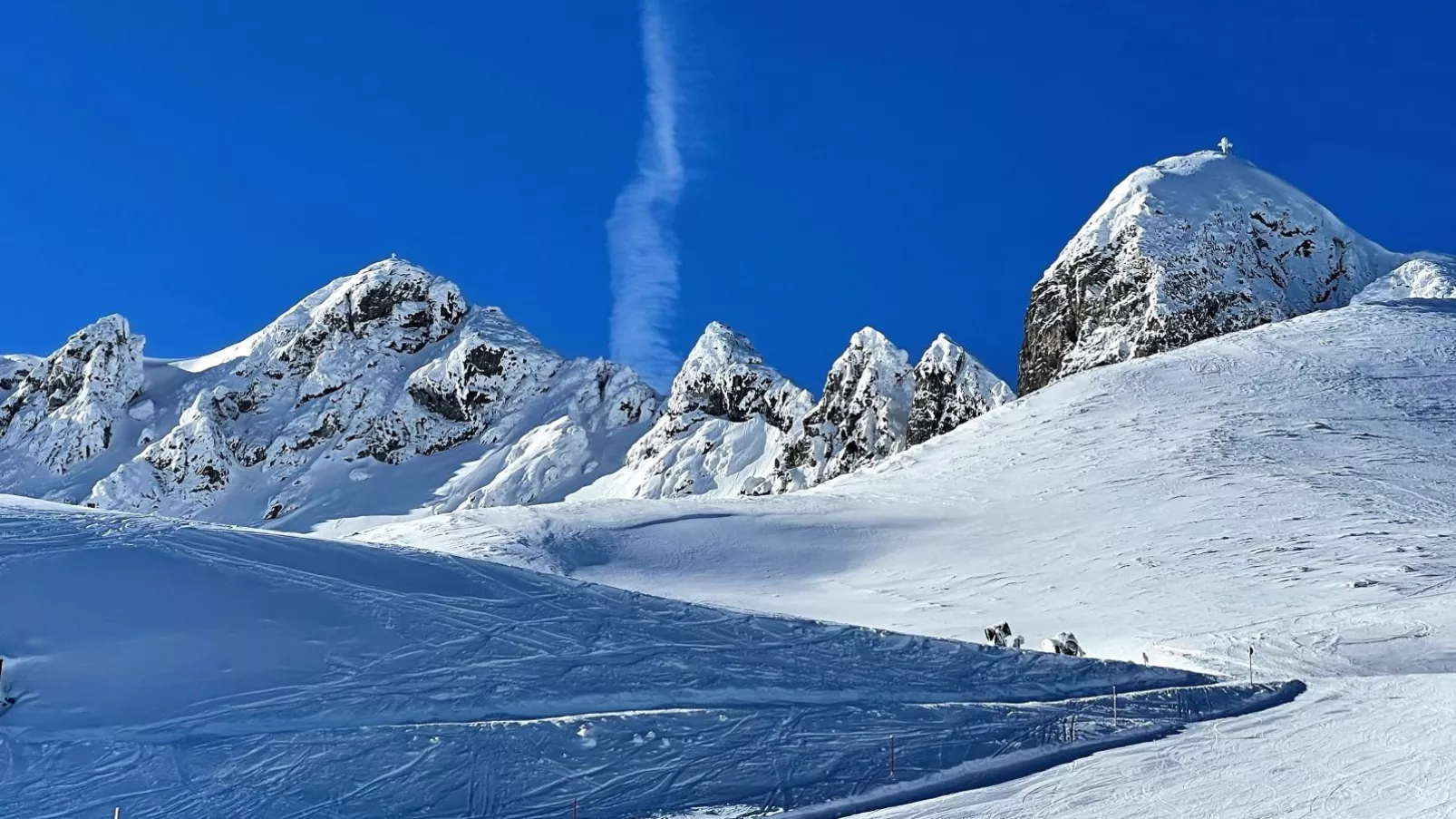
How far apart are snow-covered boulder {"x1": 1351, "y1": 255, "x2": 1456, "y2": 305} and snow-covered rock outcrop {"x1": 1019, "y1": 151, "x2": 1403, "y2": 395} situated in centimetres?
200

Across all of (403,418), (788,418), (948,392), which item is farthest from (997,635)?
(403,418)

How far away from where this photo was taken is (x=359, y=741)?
15406mm

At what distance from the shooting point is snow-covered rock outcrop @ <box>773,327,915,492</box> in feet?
261

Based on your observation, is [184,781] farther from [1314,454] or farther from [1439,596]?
[1314,454]

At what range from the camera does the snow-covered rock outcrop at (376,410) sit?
9588 cm

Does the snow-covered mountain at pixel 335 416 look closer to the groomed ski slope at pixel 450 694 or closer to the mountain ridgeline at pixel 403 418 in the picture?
the mountain ridgeline at pixel 403 418

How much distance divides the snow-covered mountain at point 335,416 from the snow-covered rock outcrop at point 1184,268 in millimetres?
38924

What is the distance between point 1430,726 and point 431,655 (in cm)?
1570

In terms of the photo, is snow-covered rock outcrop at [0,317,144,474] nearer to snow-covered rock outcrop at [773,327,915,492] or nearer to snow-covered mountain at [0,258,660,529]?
snow-covered mountain at [0,258,660,529]

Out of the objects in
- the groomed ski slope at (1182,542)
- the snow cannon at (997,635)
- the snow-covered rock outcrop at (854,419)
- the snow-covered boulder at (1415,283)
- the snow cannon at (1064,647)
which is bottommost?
the snow cannon at (1064,647)

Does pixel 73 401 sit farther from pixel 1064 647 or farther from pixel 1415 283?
pixel 1415 283

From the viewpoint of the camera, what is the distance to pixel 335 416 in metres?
105

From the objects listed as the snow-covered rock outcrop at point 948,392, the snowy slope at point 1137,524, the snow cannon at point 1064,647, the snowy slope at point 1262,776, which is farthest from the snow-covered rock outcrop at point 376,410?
the snowy slope at point 1262,776

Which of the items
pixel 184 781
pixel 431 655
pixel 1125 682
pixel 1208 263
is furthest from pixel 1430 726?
pixel 1208 263
